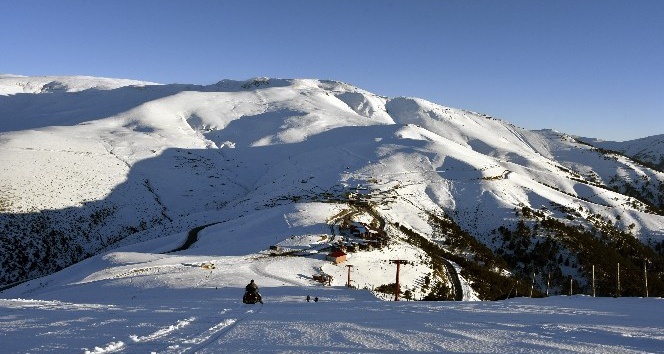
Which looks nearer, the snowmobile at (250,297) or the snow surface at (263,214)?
the snow surface at (263,214)

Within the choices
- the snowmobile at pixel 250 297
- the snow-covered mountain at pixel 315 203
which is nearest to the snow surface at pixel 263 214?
the snow-covered mountain at pixel 315 203

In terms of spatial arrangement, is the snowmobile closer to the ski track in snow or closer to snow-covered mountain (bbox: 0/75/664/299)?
the ski track in snow

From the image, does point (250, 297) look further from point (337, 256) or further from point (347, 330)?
point (337, 256)

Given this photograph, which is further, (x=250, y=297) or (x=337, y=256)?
(x=337, y=256)

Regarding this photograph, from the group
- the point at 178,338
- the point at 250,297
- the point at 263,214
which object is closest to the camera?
the point at 178,338

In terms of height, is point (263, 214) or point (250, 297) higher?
point (263, 214)

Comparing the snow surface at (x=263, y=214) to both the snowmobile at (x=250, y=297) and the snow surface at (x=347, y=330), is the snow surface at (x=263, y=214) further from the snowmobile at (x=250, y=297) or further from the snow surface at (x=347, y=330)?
the snowmobile at (x=250, y=297)

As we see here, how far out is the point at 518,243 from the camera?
62.2 metres

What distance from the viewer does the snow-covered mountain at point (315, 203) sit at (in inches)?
1997

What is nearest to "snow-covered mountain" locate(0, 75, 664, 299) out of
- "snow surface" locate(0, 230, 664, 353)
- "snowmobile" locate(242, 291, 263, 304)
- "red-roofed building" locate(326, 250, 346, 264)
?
"red-roofed building" locate(326, 250, 346, 264)

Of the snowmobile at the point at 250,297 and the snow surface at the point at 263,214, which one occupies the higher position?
the snow surface at the point at 263,214

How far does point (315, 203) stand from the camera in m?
65.5

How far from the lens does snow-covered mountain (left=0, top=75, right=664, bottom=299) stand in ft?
166

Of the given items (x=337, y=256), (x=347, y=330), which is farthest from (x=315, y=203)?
(x=347, y=330)
